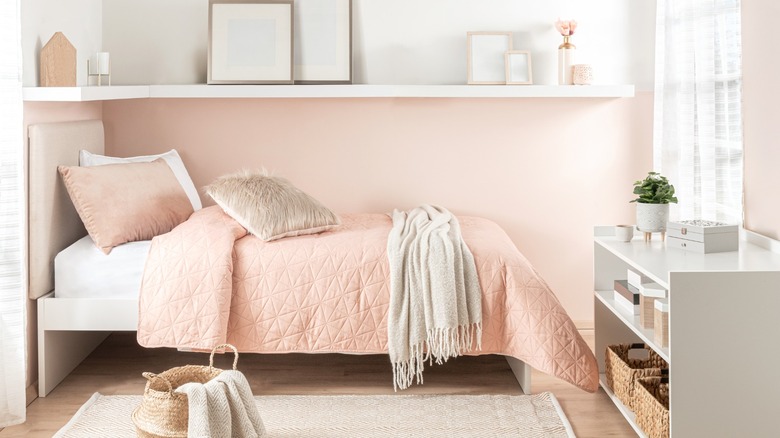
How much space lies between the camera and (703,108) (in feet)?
11.1

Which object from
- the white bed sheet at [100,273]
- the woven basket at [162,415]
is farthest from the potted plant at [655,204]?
the white bed sheet at [100,273]

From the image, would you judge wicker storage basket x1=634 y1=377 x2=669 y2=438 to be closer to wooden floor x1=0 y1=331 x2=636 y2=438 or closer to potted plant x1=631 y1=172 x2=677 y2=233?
wooden floor x1=0 y1=331 x2=636 y2=438

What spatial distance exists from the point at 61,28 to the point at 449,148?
1.90 meters

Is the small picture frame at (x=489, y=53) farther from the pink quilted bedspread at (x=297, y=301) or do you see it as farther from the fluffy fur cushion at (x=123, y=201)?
the fluffy fur cushion at (x=123, y=201)

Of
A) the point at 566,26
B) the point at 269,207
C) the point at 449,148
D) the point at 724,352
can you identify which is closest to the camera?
the point at 724,352

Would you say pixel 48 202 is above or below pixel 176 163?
below

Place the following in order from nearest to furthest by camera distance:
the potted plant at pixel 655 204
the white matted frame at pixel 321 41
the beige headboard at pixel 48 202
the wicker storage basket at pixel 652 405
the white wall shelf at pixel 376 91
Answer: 1. the wicker storage basket at pixel 652 405
2. the potted plant at pixel 655 204
3. the beige headboard at pixel 48 202
4. the white wall shelf at pixel 376 91
5. the white matted frame at pixel 321 41

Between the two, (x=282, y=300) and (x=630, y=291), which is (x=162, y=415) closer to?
(x=282, y=300)

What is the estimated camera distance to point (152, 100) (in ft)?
13.7

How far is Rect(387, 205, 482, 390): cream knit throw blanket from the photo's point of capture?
303 cm

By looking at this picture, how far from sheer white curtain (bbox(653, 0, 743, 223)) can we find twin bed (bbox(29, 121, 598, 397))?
85 cm

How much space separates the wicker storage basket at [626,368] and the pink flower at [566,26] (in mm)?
1613

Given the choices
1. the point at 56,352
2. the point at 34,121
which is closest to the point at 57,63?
the point at 34,121

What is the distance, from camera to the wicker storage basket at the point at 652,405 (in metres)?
2.48
